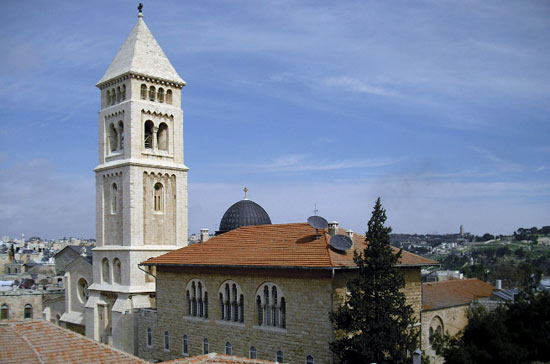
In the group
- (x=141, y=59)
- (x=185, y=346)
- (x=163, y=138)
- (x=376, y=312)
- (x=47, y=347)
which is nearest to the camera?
(x=47, y=347)

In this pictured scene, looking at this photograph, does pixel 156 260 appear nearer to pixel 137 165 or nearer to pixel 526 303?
pixel 137 165

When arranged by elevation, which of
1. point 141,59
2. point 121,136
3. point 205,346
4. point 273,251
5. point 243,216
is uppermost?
point 141,59

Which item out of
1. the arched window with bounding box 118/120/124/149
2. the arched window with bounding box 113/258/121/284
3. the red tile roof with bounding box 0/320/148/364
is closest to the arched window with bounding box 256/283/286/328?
the red tile roof with bounding box 0/320/148/364

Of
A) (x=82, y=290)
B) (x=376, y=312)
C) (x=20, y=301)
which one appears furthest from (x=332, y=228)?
(x=20, y=301)

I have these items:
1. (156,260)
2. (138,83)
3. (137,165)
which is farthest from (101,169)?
(156,260)

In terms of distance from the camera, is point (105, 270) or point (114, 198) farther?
point (105, 270)

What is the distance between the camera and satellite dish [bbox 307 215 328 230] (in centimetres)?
2656

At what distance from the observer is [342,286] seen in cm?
2447

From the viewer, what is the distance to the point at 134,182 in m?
37.3

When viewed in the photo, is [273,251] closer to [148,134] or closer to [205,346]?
[205,346]

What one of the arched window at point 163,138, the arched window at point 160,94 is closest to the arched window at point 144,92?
the arched window at point 160,94

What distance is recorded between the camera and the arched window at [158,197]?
39031 millimetres

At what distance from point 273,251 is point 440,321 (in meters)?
13.2

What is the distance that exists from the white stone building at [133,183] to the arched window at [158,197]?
7 centimetres
